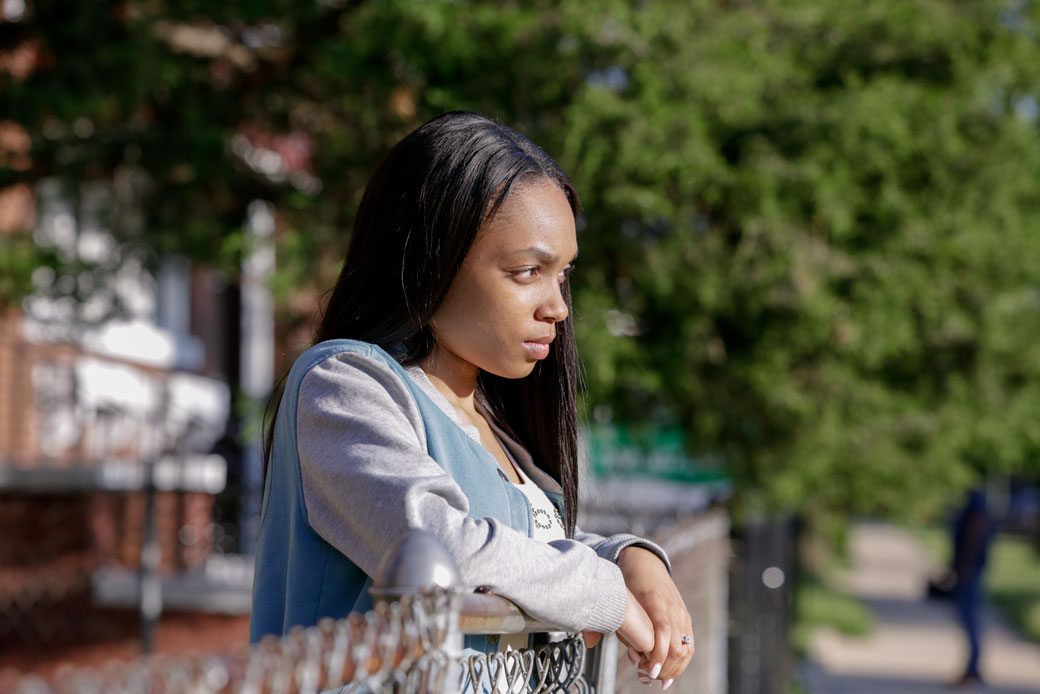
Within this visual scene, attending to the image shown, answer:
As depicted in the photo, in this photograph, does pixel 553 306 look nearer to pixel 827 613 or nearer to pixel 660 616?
pixel 660 616

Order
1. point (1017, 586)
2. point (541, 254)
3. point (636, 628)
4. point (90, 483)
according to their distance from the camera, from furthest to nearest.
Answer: point (1017, 586)
point (90, 483)
point (541, 254)
point (636, 628)

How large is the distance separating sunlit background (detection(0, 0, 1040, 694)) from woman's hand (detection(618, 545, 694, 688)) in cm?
236

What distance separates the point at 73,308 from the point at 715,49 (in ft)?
12.1

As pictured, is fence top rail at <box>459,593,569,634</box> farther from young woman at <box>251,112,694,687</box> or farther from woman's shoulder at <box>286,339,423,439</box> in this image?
woman's shoulder at <box>286,339,423,439</box>

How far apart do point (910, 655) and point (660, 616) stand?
1409 centimetres

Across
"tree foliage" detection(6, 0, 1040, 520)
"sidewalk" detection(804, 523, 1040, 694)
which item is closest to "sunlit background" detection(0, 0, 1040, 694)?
"tree foliage" detection(6, 0, 1040, 520)

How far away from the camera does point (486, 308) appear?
205cm

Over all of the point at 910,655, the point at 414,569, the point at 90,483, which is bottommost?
the point at 910,655

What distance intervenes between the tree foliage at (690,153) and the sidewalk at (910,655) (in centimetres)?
479

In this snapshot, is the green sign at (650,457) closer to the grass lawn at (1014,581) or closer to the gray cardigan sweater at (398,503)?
the gray cardigan sweater at (398,503)

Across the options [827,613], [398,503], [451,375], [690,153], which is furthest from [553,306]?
[827,613]

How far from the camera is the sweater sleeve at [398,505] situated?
66.9 inches

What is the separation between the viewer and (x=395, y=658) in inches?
58.5

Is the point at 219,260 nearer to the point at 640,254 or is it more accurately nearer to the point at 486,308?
the point at 640,254
